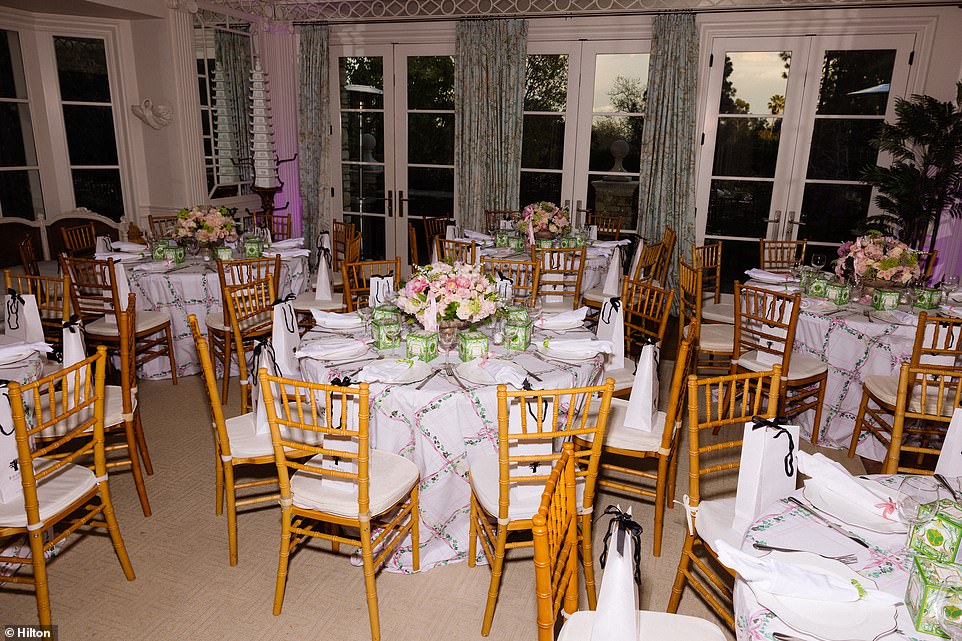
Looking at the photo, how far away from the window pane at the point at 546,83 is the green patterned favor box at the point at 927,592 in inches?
255

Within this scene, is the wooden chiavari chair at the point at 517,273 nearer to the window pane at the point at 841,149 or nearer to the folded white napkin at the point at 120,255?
the folded white napkin at the point at 120,255

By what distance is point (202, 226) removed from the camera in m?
5.02

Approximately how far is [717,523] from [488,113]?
5.95 metres

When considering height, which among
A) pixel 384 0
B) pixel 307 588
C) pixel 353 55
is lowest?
pixel 307 588

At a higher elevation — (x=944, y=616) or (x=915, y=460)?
(x=944, y=616)

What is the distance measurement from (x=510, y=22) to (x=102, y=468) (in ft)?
20.4

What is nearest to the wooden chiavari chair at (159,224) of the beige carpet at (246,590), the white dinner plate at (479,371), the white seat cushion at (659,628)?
the beige carpet at (246,590)

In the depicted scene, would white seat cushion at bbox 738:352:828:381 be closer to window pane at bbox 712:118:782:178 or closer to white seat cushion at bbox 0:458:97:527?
window pane at bbox 712:118:782:178

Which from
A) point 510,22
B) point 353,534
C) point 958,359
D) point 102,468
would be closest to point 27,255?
point 102,468

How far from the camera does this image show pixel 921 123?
5441 mm

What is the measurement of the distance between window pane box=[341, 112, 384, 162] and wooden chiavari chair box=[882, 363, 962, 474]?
20.8 feet

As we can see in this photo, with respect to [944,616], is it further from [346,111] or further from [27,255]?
[346,111]

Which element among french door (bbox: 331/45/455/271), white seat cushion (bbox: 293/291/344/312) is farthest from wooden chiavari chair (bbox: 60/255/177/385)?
french door (bbox: 331/45/455/271)

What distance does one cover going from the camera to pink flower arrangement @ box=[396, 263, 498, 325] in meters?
2.93
